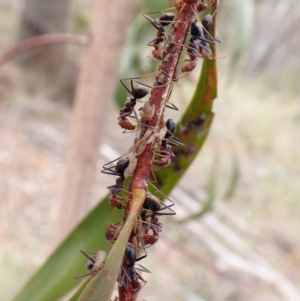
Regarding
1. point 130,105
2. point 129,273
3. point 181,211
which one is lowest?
point 129,273

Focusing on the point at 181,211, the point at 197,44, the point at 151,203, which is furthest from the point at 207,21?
the point at 181,211

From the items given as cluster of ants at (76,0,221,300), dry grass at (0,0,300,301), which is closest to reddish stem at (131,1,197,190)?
cluster of ants at (76,0,221,300)

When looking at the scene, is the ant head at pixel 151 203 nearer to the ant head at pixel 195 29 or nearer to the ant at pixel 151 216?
the ant at pixel 151 216

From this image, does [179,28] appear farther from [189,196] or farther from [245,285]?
[189,196]

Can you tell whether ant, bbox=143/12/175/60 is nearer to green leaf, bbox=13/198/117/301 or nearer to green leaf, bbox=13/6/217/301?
green leaf, bbox=13/6/217/301

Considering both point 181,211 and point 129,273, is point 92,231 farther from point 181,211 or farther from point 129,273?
point 181,211

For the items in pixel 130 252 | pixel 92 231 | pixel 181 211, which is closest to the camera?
pixel 130 252
